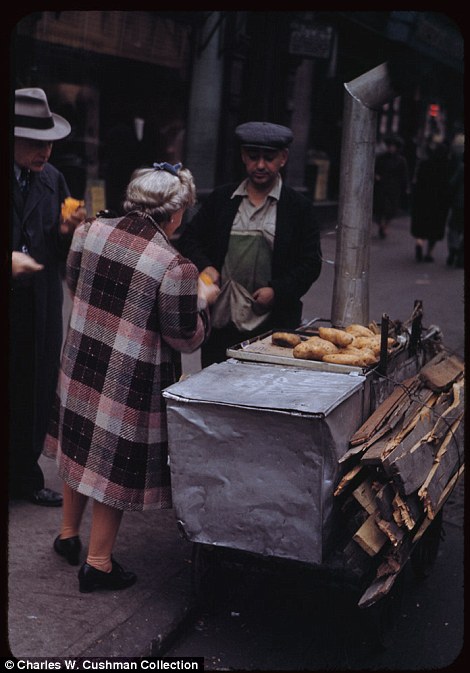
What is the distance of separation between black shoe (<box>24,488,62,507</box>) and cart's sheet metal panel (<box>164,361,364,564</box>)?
1.62 m

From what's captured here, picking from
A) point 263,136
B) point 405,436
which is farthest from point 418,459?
point 263,136

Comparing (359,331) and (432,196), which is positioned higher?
(359,331)

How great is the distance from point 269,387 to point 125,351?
64cm

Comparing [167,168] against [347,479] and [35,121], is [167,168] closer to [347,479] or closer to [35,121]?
[35,121]

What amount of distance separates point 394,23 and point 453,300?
24.3 ft

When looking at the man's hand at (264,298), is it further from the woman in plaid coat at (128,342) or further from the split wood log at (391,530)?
the split wood log at (391,530)

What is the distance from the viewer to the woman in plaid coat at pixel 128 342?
3738 mm

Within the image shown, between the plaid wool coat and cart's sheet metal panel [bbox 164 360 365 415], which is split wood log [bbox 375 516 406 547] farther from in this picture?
the plaid wool coat

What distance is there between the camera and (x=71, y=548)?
431 cm

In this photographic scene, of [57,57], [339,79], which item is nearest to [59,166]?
[57,57]

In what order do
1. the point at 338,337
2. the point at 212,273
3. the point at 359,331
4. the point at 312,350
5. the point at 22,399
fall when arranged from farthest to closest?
1. the point at 22,399
2. the point at 212,273
3. the point at 359,331
4. the point at 338,337
5. the point at 312,350

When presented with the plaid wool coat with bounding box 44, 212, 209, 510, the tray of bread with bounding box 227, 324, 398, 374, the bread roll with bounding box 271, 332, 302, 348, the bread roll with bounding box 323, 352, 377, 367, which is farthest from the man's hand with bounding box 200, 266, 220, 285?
the bread roll with bounding box 323, 352, 377, 367

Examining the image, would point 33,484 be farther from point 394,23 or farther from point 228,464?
point 394,23

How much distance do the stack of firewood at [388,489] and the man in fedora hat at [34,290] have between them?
74.5 inches
